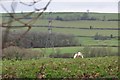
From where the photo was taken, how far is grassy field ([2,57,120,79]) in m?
10.7

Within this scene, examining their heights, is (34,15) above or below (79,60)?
above

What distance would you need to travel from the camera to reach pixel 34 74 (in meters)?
10.7

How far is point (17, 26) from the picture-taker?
1.49 metres

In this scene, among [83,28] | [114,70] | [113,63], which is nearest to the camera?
[114,70]

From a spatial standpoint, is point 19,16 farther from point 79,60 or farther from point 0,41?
point 79,60

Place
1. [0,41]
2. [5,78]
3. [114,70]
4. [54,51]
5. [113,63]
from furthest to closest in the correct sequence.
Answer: [54,51]
[113,63]
[114,70]
[5,78]
[0,41]

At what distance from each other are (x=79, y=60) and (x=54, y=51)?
3.97 meters

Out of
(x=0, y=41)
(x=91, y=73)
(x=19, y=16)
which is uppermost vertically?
(x=19, y=16)

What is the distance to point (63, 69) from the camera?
11375 millimetres

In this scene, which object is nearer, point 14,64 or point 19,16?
point 19,16

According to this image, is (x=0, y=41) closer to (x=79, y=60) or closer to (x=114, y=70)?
(x=114, y=70)

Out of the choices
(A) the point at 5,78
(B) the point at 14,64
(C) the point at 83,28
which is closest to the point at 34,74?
(A) the point at 5,78

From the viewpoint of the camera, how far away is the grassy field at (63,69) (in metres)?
10.7

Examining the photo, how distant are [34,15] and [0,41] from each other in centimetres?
18
